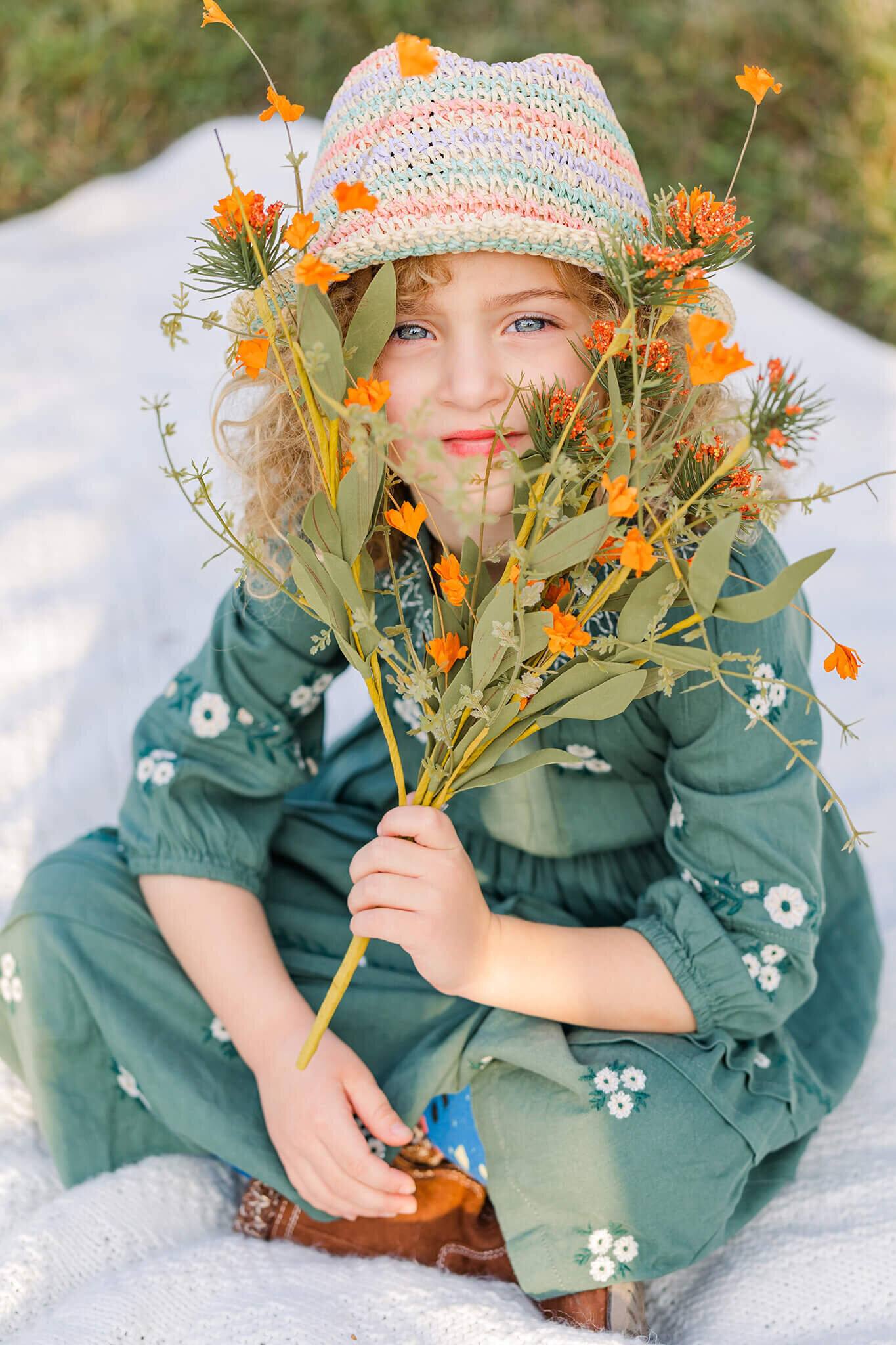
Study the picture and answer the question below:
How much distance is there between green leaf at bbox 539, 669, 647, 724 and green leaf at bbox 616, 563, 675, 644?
0.02 metres

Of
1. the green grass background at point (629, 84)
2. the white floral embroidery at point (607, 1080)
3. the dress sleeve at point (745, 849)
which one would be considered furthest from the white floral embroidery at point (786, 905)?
the green grass background at point (629, 84)

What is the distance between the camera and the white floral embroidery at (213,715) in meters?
1.09

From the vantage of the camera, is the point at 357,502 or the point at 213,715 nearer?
the point at 357,502

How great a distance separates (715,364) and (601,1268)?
67 centimetres

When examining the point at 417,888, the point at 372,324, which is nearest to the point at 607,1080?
the point at 417,888

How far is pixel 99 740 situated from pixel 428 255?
0.88 metres

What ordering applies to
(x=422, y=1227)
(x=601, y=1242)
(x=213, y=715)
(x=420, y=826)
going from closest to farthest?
(x=420, y=826)
(x=601, y=1242)
(x=422, y=1227)
(x=213, y=715)

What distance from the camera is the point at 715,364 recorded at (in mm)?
514

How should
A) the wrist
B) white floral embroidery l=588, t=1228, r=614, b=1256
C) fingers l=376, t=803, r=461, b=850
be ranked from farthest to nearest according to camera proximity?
the wrist
white floral embroidery l=588, t=1228, r=614, b=1256
fingers l=376, t=803, r=461, b=850

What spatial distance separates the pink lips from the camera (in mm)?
809

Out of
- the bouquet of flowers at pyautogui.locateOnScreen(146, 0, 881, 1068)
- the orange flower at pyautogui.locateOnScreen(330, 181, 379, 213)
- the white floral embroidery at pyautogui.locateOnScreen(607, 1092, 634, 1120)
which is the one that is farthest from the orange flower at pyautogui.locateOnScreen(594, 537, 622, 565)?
the white floral embroidery at pyautogui.locateOnScreen(607, 1092, 634, 1120)

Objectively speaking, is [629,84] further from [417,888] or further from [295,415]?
[417,888]

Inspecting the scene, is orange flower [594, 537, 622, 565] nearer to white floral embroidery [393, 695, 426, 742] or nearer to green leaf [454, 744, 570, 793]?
green leaf [454, 744, 570, 793]

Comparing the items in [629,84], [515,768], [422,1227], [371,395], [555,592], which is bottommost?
[422,1227]
